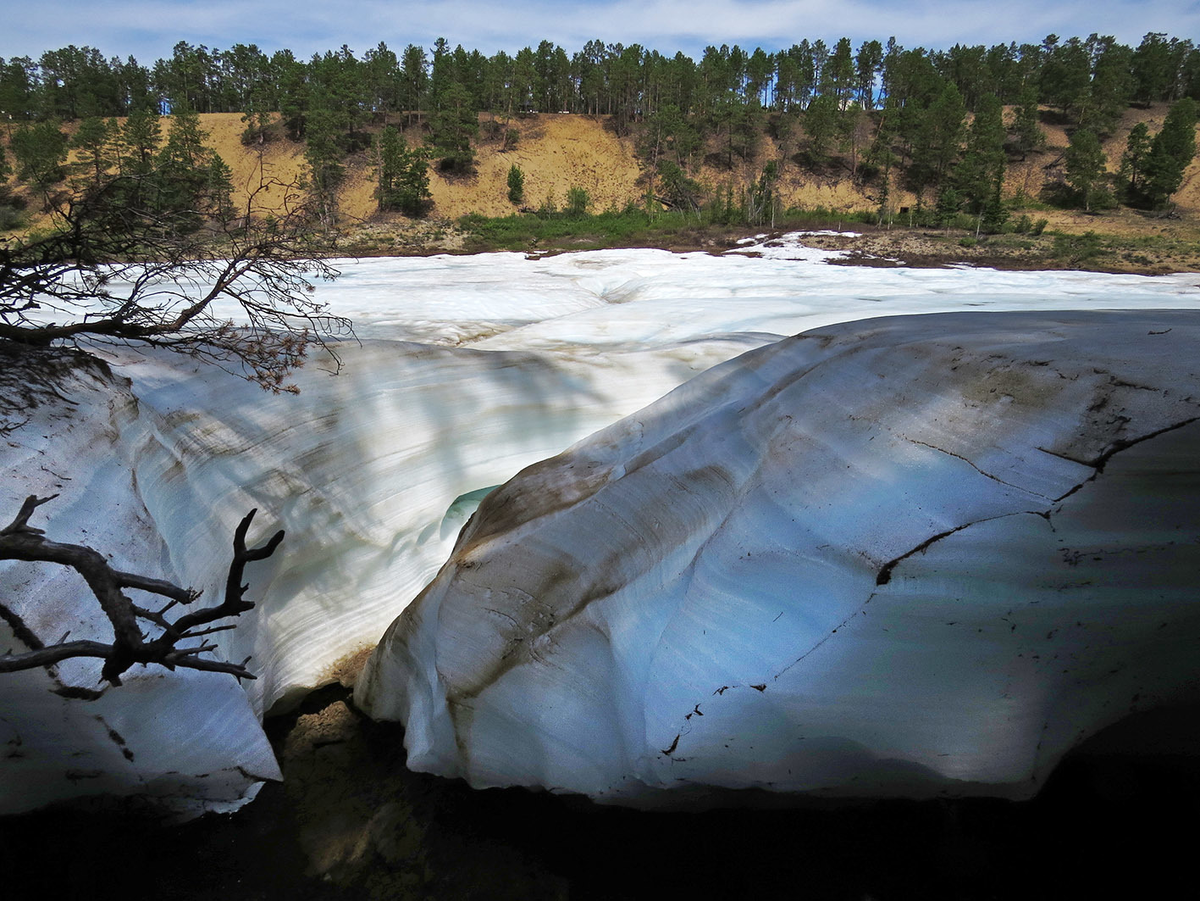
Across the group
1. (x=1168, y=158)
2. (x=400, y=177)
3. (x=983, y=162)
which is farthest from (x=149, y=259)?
(x=1168, y=158)

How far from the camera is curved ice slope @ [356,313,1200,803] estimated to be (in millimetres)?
1710

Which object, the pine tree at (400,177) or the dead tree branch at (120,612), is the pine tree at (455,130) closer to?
the pine tree at (400,177)

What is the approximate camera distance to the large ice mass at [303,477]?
81.9 inches

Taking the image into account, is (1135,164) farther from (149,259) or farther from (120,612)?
(120,612)

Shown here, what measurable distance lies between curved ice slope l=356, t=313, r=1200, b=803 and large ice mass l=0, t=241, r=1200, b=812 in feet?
0.16

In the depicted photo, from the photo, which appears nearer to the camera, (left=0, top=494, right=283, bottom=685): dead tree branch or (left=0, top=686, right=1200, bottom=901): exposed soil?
(left=0, top=494, right=283, bottom=685): dead tree branch

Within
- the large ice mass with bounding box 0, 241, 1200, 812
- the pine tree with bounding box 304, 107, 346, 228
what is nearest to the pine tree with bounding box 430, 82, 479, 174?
the pine tree with bounding box 304, 107, 346, 228

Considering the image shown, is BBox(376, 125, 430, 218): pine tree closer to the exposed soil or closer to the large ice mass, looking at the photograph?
the large ice mass

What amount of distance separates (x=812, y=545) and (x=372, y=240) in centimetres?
1813

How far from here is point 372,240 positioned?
17.9 m

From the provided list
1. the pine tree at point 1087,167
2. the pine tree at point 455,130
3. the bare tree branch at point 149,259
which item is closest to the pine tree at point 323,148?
the pine tree at point 455,130

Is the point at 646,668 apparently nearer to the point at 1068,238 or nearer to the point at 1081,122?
the point at 1068,238

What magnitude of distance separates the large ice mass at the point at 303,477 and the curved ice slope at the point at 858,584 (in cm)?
5

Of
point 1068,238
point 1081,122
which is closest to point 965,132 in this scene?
point 1081,122
